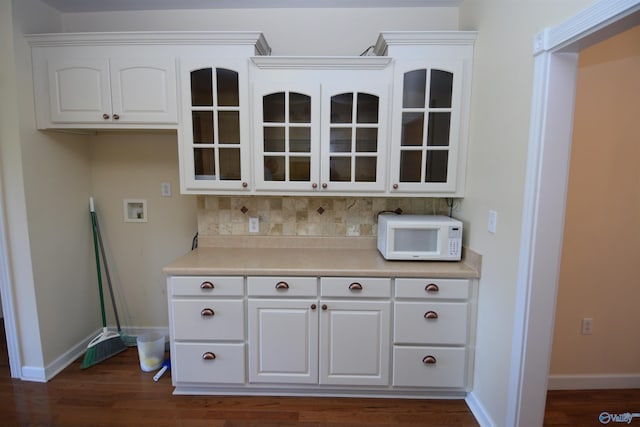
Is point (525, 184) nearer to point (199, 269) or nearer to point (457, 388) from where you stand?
point (457, 388)

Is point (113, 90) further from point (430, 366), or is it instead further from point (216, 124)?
point (430, 366)

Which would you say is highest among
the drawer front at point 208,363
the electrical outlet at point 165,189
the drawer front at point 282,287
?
the electrical outlet at point 165,189

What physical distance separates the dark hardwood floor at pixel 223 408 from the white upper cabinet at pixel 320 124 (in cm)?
136

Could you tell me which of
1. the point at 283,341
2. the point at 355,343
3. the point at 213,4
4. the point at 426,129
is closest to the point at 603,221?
the point at 426,129

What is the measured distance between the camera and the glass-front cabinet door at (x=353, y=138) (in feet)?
6.61

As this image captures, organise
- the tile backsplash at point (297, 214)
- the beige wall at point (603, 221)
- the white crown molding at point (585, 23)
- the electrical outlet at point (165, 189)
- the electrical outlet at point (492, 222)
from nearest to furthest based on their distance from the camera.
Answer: the white crown molding at point (585, 23) → the electrical outlet at point (492, 222) → the beige wall at point (603, 221) → the tile backsplash at point (297, 214) → the electrical outlet at point (165, 189)

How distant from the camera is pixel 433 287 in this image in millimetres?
1870

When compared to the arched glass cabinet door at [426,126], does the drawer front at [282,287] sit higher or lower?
lower

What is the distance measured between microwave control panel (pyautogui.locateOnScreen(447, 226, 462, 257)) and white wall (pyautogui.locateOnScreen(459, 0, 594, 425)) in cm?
8

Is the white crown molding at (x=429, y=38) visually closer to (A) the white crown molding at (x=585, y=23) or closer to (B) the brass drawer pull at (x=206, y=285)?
(A) the white crown molding at (x=585, y=23)

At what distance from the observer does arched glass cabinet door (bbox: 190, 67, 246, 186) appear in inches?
78.9

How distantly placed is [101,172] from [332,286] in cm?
208

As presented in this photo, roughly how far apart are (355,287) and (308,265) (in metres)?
0.32

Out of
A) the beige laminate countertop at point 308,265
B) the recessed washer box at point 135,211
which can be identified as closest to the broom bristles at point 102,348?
the recessed washer box at point 135,211
